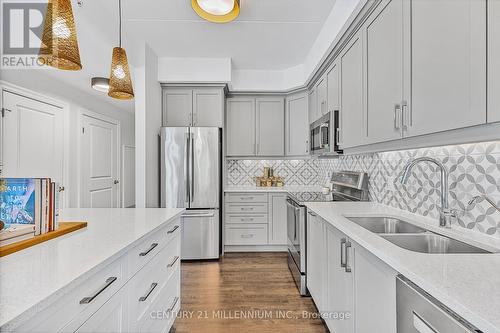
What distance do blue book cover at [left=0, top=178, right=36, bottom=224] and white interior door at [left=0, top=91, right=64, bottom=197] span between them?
230 centimetres

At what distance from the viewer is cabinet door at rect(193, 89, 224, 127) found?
150 inches

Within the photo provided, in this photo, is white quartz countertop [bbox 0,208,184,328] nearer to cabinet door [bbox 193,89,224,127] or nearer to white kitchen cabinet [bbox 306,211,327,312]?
white kitchen cabinet [bbox 306,211,327,312]

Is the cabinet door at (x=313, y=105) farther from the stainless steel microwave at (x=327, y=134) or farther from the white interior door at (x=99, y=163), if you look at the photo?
the white interior door at (x=99, y=163)

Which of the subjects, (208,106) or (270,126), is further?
(270,126)

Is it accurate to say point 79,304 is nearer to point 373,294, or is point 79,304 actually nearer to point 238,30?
point 373,294

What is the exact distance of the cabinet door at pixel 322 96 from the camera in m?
2.98

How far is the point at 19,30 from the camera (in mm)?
2463

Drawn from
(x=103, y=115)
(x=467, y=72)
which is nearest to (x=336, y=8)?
(x=467, y=72)

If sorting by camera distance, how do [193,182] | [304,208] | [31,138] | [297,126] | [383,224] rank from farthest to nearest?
1. [297,126]
2. [193,182]
3. [31,138]
4. [304,208]
5. [383,224]

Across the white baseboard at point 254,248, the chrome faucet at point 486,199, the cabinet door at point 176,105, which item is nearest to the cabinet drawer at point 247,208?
the white baseboard at point 254,248

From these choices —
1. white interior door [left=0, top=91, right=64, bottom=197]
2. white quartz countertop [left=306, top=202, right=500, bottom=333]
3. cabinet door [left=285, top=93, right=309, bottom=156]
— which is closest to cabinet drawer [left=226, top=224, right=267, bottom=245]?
cabinet door [left=285, top=93, right=309, bottom=156]

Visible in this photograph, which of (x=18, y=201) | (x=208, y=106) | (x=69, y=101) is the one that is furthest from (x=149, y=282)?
(x=69, y=101)

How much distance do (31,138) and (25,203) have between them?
277 centimetres

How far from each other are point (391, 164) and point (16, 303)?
229cm
